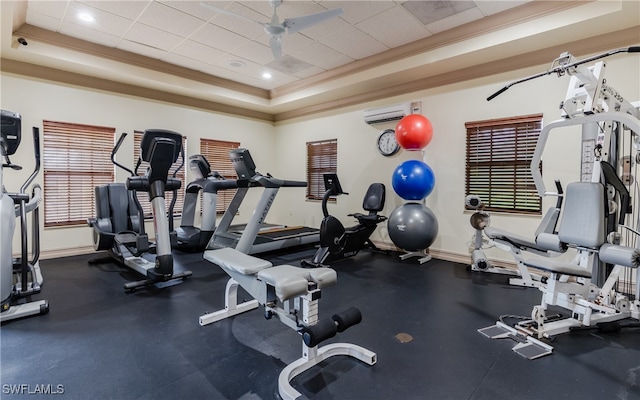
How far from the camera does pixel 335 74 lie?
5.52 m

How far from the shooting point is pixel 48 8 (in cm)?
361

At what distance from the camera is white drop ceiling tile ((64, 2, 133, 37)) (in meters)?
3.62

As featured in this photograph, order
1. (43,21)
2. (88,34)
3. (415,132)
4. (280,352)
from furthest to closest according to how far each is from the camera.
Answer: (415,132) → (88,34) → (43,21) → (280,352)

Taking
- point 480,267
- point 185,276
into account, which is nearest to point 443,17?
point 480,267

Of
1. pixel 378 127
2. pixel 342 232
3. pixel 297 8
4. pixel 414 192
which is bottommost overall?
pixel 342 232

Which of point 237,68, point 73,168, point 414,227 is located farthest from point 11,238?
point 414,227

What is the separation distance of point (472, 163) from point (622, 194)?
2073 mm

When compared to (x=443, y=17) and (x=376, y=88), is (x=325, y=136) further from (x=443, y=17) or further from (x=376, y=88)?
(x=443, y=17)

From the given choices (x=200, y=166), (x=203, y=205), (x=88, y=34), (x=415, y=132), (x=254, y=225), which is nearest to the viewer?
(x=88, y=34)

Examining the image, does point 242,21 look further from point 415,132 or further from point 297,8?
point 415,132

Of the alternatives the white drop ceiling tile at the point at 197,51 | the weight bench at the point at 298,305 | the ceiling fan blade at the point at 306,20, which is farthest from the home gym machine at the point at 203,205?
the weight bench at the point at 298,305

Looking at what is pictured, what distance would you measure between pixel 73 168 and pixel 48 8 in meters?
2.26

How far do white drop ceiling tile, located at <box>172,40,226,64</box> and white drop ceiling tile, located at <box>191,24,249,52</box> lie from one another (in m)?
0.14

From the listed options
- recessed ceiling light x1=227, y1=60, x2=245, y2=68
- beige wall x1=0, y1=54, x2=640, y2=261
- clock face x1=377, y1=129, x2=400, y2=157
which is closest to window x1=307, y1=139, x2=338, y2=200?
beige wall x1=0, y1=54, x2=640, y2=261
